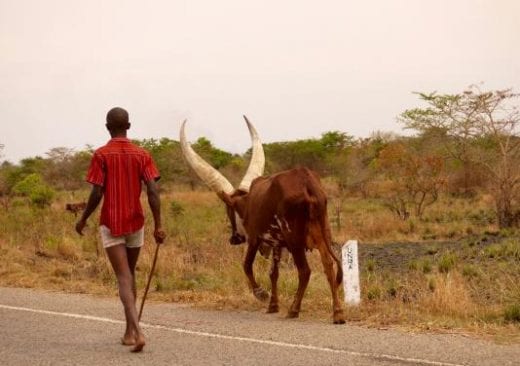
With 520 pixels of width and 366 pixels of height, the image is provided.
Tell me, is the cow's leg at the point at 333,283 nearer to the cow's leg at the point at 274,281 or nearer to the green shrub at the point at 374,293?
the cow's leg at the point at 274,281

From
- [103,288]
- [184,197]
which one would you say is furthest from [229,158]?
[103,288]

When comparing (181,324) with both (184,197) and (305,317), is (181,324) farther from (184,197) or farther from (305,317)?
(184,197)

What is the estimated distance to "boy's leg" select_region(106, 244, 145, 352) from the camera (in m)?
6.46

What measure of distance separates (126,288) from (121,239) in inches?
17.6

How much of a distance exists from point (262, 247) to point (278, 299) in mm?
780

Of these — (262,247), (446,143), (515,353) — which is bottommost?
(515,353)

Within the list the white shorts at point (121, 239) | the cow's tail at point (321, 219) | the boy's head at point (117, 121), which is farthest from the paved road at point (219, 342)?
the boy's head at point (117, 121)

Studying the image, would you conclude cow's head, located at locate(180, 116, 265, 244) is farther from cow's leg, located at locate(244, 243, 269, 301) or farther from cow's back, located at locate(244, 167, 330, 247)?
cow's back, located at locate(244, 167, 330, 247)

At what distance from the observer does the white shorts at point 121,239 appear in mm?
6605

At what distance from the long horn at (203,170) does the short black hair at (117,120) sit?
2.93 metres

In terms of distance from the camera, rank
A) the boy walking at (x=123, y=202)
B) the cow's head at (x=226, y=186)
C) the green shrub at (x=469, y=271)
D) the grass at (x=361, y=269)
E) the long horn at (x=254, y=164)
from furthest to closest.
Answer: the green shrub at (x=469, y=271), the long horn at (x=254, y=164), the cow's head at (x=226, y=186), the grass at (x=361, y=269), the boy walking at (x=123, y=202)

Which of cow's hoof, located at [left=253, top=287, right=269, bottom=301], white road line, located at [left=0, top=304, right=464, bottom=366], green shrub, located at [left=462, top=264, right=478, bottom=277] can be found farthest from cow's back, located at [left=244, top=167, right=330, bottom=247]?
green shrub, located at [left=462, top=264, right=478, bottom=277]

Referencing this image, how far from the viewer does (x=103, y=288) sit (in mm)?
10688

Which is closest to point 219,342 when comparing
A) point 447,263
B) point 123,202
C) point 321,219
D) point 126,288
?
point 126,288
